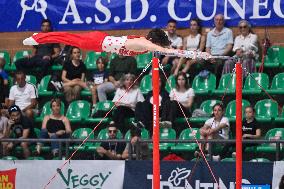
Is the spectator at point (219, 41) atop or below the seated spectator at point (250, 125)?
atop

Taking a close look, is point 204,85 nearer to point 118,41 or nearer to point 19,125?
point 19,125

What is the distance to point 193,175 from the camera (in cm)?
1216

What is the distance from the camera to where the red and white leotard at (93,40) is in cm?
988

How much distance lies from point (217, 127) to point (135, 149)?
4.26 ft

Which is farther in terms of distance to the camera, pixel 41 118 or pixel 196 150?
pixel 41 118

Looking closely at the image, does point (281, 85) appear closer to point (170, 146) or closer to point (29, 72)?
point (170, 146)

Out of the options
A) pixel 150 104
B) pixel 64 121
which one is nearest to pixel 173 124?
pixel 150 104

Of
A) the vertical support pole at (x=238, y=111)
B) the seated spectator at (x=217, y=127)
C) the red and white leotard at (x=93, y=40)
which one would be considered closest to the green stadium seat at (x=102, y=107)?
the seated spectator at (x=217, y=127)

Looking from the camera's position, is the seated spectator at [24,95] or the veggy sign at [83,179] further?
the seated spectator at [24,95]

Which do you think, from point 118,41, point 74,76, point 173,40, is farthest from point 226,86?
point 118,41

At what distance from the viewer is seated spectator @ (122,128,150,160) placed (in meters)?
12.5

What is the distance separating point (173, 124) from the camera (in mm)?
14250

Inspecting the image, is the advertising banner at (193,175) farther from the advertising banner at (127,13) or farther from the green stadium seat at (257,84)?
the advertising banner at (127,13)

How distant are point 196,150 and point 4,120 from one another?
338 centimetres
